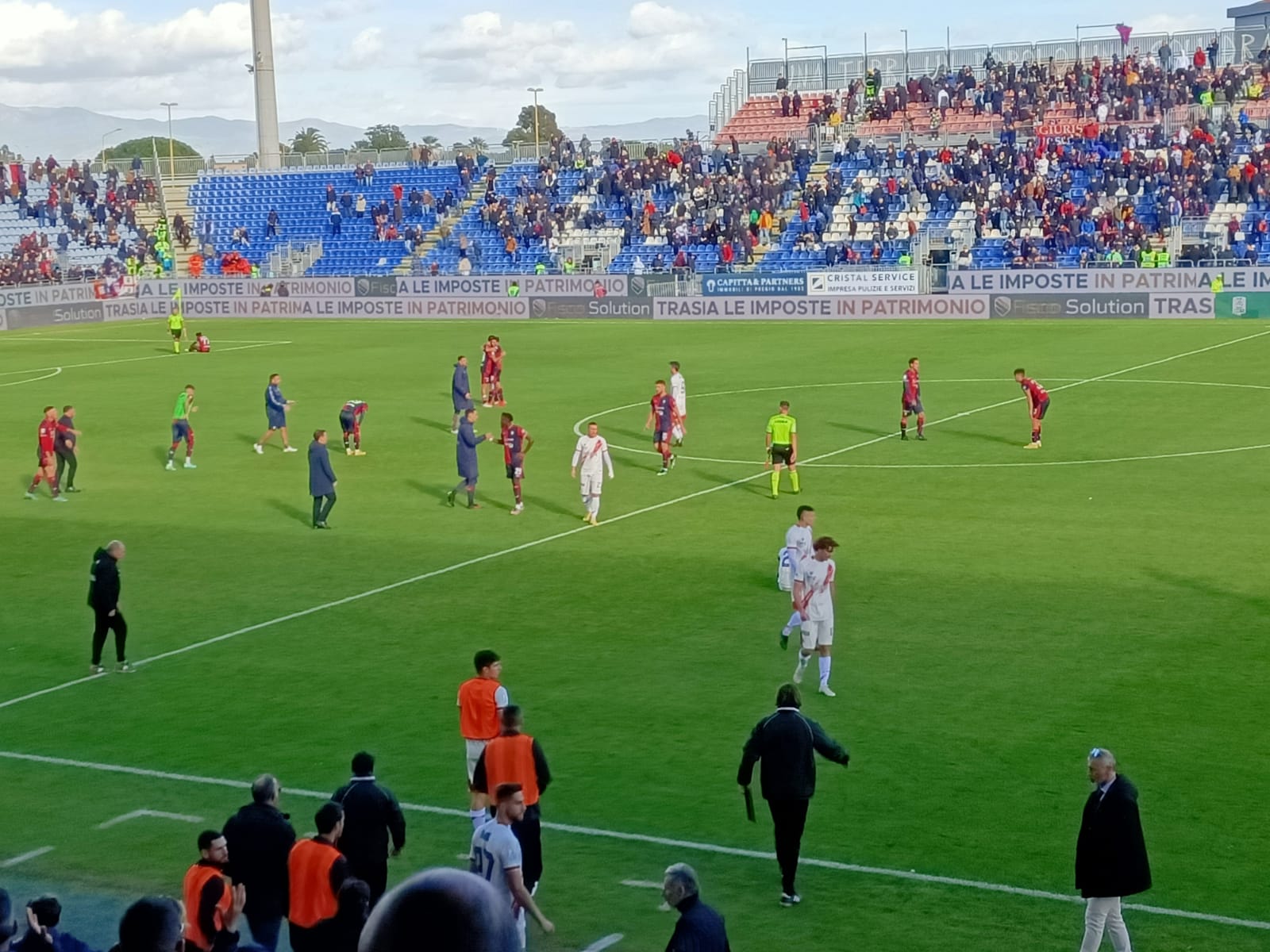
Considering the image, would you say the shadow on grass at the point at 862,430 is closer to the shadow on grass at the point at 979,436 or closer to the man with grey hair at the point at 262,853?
the shadow on grass at the point at 979,436

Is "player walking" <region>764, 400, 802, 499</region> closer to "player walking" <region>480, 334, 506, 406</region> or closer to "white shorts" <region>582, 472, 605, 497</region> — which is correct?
"white shorts" <region>582, 472, 605, 497</region>

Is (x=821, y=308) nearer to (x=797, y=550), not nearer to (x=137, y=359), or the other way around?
(x=137, y=359)

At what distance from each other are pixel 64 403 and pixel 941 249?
38.2 meters

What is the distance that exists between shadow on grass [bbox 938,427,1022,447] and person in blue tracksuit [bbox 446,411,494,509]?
440 inches

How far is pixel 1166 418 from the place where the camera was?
3716 centimetres

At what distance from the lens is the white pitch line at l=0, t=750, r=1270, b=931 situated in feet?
39.6

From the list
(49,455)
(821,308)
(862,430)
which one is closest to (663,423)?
(862,430)

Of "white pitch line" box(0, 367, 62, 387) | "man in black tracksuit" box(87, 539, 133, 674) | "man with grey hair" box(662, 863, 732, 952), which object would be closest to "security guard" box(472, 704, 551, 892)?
"man with grey hair" box(662, 863, 732, 952)

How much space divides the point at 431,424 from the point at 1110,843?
101 ft

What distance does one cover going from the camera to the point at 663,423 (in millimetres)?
32125

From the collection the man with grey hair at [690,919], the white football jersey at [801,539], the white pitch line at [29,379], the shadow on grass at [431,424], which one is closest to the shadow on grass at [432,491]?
the shadow on grass at [431,424]

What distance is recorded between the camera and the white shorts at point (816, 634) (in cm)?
1762

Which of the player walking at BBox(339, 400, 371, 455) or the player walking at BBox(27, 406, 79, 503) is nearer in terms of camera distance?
the player walking at BBox(27, 406, 79, 503)

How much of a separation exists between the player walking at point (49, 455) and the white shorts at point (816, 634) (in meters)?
18.4
